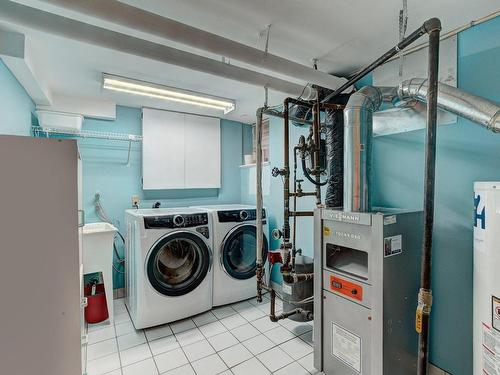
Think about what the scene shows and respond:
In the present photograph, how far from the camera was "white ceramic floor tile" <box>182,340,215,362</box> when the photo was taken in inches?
82.0

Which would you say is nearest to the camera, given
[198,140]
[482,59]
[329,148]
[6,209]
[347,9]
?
[6,209]

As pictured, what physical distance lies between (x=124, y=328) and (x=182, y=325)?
1.84ft

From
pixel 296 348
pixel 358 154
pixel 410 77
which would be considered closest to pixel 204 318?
pixel 296 348

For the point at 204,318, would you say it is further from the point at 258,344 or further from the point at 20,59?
the point at 20,59

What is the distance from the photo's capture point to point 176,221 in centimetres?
251

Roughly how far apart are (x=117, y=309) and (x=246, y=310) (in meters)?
1.47

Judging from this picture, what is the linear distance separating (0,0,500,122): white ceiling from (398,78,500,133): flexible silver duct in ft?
1.42

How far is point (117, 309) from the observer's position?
2.87 meters

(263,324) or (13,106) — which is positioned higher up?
(13,106)

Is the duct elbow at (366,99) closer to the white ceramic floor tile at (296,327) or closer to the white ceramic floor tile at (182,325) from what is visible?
the white ceramic floor tile at (296,327)

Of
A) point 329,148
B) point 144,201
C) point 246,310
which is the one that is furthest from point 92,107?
point 246,310

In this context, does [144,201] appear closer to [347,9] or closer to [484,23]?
[347,9]

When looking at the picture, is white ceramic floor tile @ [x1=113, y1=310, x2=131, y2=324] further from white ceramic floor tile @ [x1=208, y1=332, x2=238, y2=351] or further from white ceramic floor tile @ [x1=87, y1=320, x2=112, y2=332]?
white ceramic floor tile @ [x1=208, y1=332, x2=238, y2=351]

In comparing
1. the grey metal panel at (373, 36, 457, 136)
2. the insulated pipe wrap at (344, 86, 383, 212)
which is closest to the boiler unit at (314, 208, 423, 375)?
the insulated pipe wrap at (344, 86, 383, 212)
